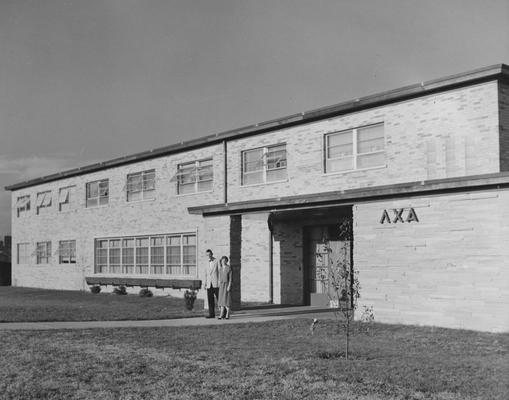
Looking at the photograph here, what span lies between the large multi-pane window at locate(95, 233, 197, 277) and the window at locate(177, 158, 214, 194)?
181 cm

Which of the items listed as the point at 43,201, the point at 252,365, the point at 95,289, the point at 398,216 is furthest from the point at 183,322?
the point at 43,201

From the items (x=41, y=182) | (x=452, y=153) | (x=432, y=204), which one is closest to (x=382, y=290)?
(x=432, y=204)

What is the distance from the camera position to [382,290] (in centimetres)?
1545

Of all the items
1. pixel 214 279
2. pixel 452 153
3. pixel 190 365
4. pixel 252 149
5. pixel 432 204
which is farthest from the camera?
pixel 252 149

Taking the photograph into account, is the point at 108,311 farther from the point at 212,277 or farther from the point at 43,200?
the point at 43,200

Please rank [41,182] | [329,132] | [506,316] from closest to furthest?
[506,316], [329,132], [41,182]

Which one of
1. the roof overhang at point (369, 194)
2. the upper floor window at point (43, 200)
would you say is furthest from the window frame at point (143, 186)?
the upper floor window at point (43, 200)

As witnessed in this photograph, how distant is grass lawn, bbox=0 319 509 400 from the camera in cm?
827

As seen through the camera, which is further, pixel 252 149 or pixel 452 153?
pixel 252 149

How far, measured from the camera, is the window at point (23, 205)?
131 feet

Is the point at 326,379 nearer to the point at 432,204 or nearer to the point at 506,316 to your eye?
the point at 506,316

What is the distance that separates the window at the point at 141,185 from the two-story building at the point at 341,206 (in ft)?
0.27

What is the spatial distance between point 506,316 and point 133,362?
7308 mm

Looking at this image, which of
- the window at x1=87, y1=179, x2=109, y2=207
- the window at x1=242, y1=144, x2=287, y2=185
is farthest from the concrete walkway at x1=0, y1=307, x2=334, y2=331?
the window at x1=87, y1=179, x2=109, y2=207
